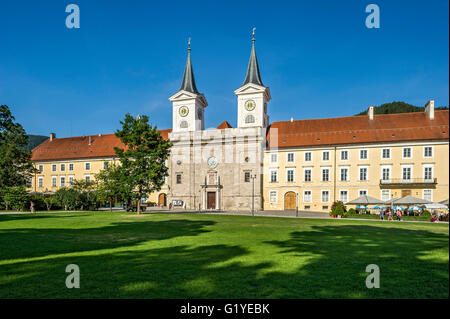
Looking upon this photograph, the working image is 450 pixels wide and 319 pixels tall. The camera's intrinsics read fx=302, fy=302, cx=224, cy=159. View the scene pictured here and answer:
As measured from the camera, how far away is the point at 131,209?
4275cm

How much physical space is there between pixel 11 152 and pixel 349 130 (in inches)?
1910

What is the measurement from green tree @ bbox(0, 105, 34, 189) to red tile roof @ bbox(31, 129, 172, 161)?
2053 centimetres

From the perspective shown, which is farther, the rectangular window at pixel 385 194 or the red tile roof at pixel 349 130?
the red tile roof at pixel 349 130

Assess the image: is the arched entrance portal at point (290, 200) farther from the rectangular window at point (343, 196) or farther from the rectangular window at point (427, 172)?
the rectangular window at point (427, 172)

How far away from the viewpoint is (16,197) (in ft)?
126

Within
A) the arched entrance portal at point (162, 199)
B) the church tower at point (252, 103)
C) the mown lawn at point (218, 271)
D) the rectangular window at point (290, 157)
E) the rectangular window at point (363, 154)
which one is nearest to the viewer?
the mown lawn at point (218, 271)

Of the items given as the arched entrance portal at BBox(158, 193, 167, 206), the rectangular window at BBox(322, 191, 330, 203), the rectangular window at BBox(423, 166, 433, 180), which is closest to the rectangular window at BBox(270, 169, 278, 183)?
the rectangular window at BBox(322, 191, 330, 203)

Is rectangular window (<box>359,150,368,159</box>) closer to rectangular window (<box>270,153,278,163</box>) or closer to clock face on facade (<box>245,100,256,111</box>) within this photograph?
rectangular window (<box>270,153,278,163</box>)

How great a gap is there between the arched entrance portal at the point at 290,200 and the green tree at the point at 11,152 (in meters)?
38.7

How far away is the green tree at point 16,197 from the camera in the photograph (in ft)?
125

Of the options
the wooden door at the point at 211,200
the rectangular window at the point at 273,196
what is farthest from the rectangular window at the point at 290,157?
the wooden door at the point at 211,200

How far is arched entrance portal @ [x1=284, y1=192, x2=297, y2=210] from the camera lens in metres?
49.5

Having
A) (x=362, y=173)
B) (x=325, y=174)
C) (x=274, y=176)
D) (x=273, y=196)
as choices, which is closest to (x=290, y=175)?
(x=274, y=176)
